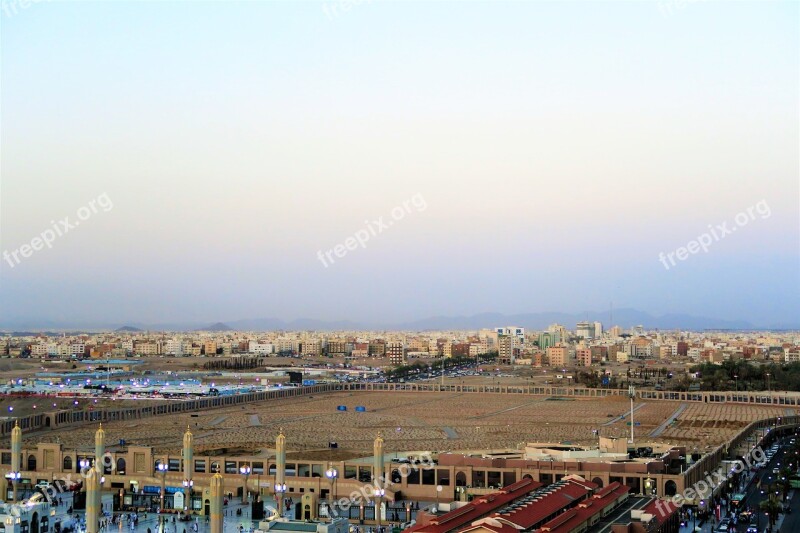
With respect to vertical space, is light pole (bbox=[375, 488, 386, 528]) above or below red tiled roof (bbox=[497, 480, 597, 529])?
below

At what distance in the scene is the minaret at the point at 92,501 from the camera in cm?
1538

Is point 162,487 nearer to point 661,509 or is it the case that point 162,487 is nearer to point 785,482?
point 661,509

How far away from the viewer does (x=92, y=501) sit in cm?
1558

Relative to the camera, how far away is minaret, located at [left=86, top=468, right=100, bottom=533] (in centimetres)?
1538

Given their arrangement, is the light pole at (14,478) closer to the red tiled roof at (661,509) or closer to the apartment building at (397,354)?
the red tiled roof at (661,509)

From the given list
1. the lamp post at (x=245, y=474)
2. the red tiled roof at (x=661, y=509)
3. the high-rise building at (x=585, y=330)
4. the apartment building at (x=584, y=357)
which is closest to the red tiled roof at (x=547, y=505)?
the red tiled roof at (x=661, y=509)

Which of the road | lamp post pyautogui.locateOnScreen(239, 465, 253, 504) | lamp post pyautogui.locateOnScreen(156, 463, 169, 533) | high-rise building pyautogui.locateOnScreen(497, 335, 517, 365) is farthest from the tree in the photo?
high-rise building pyautogui.locateOnScreen(497, 335, 517, 365)

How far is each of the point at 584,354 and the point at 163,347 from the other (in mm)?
61306

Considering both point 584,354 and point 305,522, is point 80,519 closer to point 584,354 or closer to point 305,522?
point 305,522

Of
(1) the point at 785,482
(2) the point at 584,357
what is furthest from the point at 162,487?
(2) the point at 584,357

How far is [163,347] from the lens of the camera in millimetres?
142875

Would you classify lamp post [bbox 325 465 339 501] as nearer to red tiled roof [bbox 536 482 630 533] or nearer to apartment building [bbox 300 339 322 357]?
red tiled roof [bbox 536 482 630 533]

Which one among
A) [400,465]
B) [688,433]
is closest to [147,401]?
[688,433]

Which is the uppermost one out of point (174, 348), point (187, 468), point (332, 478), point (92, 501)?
point (92, 501)
